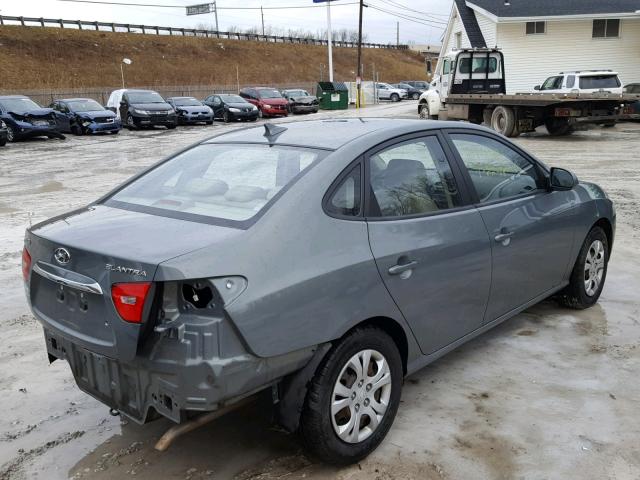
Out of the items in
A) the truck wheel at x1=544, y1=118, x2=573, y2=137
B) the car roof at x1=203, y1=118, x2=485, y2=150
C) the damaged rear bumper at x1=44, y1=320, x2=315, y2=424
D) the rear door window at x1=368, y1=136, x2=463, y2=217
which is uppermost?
the car roof at x1=203, y1=118, x2=485, y2=150

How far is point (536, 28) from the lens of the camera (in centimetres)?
2758

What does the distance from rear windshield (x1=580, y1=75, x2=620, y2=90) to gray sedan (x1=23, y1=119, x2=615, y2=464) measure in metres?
18.6

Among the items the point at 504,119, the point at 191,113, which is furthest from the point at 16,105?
the point at 504,119

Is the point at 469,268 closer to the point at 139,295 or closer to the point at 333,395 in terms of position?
the point at 333,395

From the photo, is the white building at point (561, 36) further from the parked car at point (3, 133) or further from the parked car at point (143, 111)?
the parked car at point (3, 133)

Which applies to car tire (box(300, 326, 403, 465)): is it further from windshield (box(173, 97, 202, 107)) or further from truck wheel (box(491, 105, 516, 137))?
windshield (box(173, 97, 202, 107))

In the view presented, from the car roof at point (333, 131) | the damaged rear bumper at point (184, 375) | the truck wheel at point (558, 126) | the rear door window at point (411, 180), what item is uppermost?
the car roof at point (333, 131)

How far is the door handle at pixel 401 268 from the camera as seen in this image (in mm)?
2946

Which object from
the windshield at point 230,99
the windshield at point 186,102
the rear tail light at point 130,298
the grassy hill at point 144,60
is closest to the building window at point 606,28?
the windshield at point 230,99

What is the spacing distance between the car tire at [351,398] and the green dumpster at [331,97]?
121ft

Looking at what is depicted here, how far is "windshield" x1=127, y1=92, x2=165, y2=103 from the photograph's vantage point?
87.5ft

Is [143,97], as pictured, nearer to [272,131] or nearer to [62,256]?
[272,131]

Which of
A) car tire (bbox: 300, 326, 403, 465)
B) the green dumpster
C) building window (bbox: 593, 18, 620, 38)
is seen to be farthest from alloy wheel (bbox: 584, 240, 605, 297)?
the green dumpster

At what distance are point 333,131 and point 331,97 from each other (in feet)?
118
